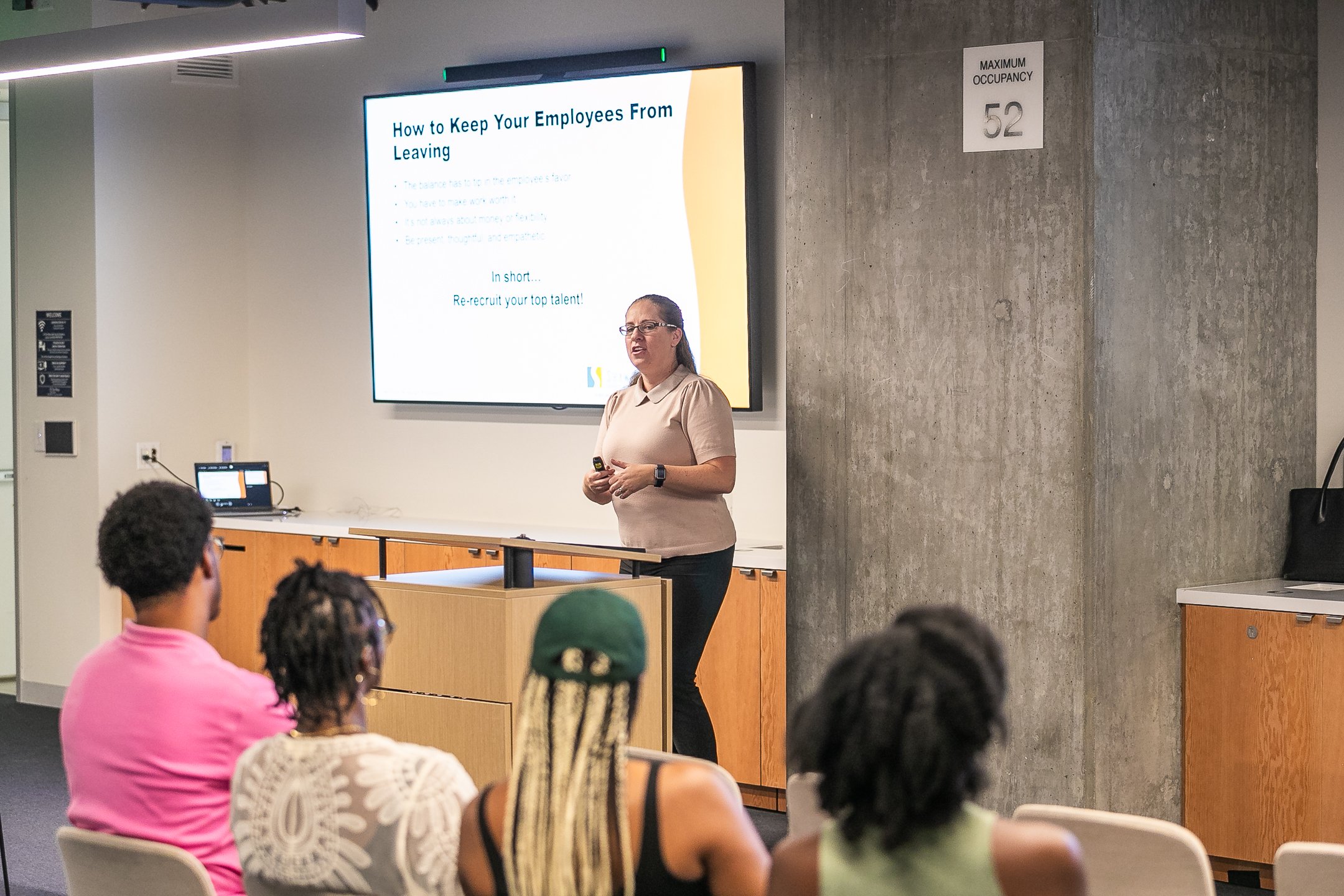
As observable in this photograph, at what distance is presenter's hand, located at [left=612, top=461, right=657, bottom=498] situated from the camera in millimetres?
4297

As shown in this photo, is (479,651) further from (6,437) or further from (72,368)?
(6,437)

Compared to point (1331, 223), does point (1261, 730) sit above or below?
below

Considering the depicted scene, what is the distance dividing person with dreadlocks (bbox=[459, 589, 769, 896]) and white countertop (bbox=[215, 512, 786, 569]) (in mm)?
3305

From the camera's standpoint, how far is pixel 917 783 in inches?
62.5

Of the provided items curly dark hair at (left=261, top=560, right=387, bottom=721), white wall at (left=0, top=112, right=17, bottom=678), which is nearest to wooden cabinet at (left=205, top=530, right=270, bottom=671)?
white wall at (left=0, top=112, right=17, bottom=678)

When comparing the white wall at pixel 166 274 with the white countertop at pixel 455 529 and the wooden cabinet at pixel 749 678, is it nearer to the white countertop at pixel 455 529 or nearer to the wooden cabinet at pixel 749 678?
the white countertop at pixel 455 529

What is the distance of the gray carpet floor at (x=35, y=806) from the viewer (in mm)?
4551

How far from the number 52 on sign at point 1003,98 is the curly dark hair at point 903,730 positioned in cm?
272


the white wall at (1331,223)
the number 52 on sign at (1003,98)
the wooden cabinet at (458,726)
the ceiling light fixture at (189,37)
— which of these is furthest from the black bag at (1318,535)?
the ceiling light fixture at (189,37)

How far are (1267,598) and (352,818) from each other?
301 cm

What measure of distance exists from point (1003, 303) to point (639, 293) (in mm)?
2124

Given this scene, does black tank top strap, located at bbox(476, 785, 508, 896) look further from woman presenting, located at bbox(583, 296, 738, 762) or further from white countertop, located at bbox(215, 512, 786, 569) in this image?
white countertop, located at bbox(215, 512, 786, 569)

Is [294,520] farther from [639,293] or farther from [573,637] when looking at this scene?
[573,637]

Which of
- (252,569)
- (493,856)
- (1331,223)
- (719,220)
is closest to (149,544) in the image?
(493,856)
